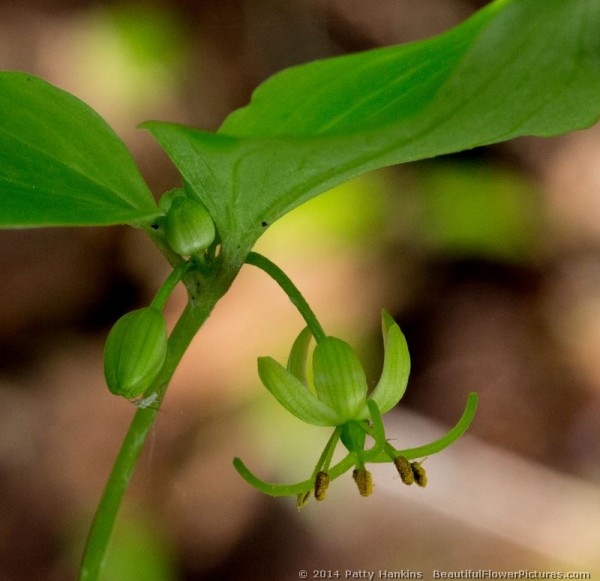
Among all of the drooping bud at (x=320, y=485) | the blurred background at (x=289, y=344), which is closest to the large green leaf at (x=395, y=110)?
the drooping bud at (x=320, y=485)

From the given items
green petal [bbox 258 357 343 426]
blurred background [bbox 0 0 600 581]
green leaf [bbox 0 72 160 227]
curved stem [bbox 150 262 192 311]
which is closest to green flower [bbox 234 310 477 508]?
green petal [bbox 258 357 343 426]

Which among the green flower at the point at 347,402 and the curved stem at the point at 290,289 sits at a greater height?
the curved stem at the point at 290,289

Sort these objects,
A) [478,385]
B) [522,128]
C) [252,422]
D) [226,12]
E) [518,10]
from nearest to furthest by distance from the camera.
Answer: [518,10]
[522,128]
[252,422]
[478,385]
[226,12]

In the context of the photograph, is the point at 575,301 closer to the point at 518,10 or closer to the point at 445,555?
the point at 445,555

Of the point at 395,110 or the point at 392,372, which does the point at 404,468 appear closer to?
the point at 392,372

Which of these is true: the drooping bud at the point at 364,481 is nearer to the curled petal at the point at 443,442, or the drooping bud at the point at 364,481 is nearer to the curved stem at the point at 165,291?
the curled petal at the point at 443,442

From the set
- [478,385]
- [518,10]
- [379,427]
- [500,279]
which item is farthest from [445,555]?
[518,10]

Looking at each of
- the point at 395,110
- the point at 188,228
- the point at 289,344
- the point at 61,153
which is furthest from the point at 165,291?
the point at 289,344

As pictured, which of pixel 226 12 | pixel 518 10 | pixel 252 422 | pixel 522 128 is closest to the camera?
pixel 518 10
